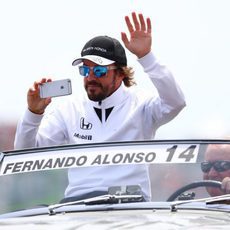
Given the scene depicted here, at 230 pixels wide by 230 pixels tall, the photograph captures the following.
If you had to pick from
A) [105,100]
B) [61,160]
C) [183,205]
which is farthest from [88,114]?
[183,205]

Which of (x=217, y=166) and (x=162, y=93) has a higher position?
(x=162, y=93)

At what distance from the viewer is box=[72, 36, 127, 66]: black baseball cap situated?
8.92 m

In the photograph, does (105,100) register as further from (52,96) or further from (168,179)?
(168,179)

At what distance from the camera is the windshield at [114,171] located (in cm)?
770

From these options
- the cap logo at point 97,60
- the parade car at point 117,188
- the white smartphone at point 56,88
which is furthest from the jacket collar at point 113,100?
the parade car at point 117,188

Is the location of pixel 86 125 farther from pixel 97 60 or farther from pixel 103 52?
pixel 103 52

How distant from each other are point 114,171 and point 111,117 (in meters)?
1.09

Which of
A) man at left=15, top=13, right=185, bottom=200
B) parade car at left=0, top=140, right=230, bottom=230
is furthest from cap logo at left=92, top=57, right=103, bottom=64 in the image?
parade car at left=0, top=140, right=230, bottom=230

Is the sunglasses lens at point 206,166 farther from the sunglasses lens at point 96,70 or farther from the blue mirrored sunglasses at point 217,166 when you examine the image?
the sunglasses lens at point 96,70

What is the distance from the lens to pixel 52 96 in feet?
28.7

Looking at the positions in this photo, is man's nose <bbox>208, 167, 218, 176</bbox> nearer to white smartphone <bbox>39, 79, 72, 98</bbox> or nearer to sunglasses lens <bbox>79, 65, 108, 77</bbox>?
white smartphone <bbox>39, 79, 72, 98</bbox>

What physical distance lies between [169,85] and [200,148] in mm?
1049

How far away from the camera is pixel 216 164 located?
775 cm

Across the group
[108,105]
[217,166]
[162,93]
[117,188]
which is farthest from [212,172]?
[108,105]
